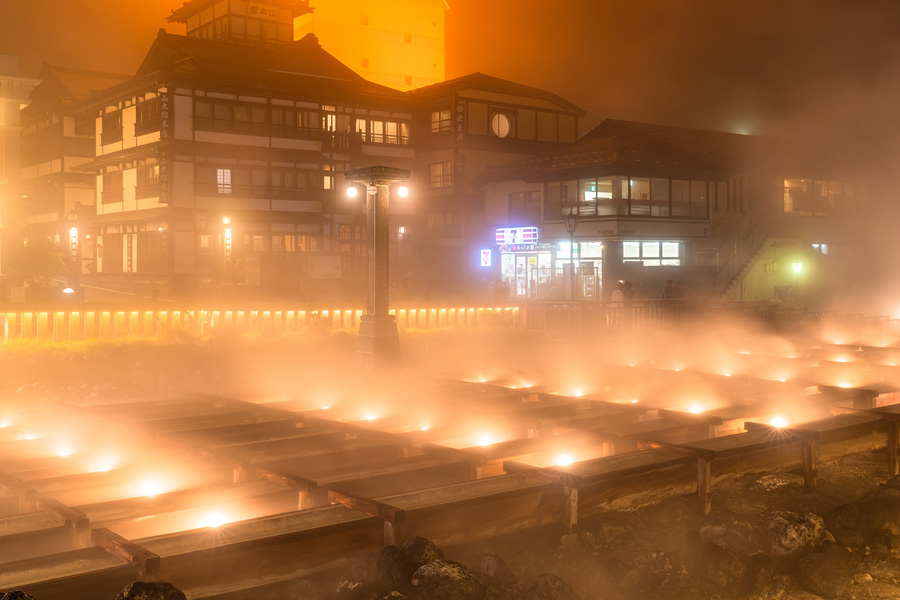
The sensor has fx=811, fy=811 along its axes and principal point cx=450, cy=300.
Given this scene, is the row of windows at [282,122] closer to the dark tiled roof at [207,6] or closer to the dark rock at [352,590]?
the dark tiled roof at [207,6]

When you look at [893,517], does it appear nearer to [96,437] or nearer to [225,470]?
[225,470]

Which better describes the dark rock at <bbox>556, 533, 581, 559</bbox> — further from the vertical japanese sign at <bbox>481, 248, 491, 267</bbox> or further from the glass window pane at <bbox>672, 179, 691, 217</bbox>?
the vertical japanese sign at <bbox>481, 248, 491, 267</bbox>

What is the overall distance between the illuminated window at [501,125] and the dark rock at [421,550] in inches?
1662

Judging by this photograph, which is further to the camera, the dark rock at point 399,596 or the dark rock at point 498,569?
the dark rock at point 498,569

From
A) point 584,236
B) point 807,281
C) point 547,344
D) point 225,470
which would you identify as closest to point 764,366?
point 547,344

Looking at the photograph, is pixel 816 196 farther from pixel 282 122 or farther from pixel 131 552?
pixel 131 552

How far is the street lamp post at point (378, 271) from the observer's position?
1499 centimetres

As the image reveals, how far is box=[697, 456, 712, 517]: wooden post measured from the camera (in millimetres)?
8508

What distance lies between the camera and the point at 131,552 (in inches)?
230

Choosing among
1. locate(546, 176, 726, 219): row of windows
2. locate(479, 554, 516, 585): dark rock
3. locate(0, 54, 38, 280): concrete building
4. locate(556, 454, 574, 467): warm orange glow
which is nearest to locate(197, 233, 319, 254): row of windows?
locate(0, 54, 38, 280): concrete building

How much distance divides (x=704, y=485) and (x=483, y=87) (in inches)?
1592

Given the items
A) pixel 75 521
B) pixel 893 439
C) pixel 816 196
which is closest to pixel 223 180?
pixel 816 196

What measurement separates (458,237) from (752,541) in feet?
127

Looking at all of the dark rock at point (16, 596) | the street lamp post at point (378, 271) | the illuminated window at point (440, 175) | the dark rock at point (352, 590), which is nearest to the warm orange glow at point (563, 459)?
the dark rock at point (352, 590)
